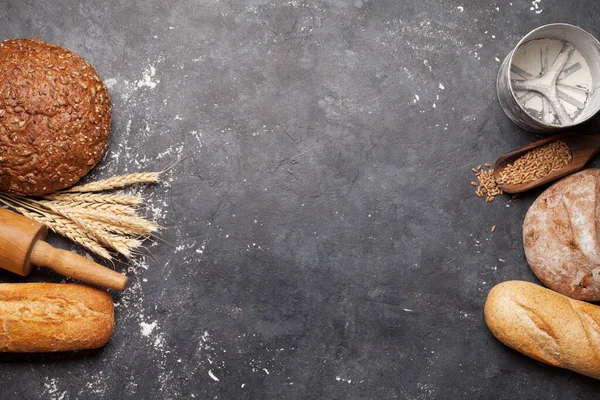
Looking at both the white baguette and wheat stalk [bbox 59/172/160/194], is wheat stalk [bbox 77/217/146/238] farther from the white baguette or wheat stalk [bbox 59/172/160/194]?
the white baguette

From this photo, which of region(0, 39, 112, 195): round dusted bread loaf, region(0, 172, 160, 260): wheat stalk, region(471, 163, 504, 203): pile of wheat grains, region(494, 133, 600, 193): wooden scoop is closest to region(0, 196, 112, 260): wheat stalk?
region(0, 172, 160, 260): wheat stalk

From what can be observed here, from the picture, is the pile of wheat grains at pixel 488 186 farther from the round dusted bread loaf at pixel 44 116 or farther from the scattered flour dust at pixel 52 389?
the scattered flour dust at pixel 52 389

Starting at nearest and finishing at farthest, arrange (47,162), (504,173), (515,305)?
(47,162), (515,305), (504,173)

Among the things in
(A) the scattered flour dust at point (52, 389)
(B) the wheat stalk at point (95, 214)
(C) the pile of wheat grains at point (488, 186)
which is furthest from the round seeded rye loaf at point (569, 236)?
(A) the scattered flour dust at point (52, 389)

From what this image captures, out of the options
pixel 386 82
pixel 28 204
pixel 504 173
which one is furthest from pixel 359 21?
pixel 28 204

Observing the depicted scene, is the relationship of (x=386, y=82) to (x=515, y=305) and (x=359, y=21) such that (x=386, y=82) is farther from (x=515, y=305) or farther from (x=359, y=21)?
(x=515, y=305)

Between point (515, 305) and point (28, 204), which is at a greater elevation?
point (28, 204)
